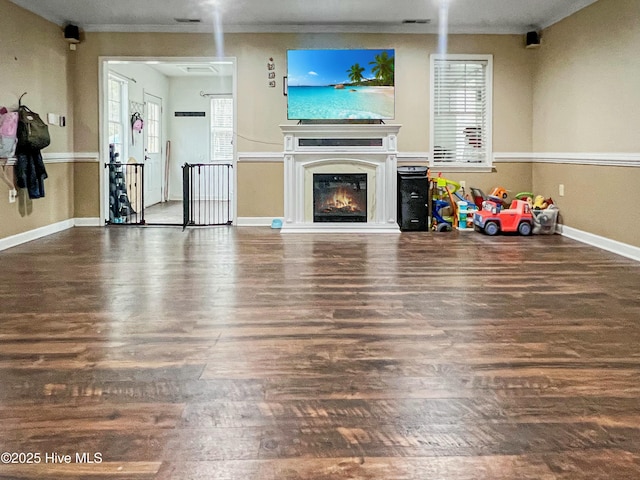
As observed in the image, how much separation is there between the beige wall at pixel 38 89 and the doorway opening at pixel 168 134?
3.58 feet

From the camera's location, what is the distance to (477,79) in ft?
26.7

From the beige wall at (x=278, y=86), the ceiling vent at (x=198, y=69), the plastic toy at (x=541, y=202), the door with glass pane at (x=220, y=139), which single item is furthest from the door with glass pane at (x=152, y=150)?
the plastic toy at (x=541, y=202)

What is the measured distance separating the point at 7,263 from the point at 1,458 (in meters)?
3.80

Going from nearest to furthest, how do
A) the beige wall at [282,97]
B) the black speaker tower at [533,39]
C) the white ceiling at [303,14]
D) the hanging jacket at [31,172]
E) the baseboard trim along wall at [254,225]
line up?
1. the baseboard trim along wall at [254,225]
2. the hanging jacket at [31,172]
3. the white ceiling at [303,14]
4. the beige wall at [282,97]
5. the black speaker tower at [533,39]

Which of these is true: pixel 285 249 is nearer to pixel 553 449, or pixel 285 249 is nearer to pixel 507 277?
pixel 507 277

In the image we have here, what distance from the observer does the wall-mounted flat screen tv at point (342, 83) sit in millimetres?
7805

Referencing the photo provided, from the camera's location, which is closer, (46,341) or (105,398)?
(105,398)

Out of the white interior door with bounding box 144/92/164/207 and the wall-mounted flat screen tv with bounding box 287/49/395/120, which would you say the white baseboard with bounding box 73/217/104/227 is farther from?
the white interior door with bounding box 144/92/164/207

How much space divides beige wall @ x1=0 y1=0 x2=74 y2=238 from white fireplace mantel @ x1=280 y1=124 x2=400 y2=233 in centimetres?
258

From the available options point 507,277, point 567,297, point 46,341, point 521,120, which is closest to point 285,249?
point 507,277

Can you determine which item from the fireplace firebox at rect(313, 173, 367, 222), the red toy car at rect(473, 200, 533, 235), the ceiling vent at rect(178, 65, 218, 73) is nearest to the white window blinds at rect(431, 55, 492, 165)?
the red toy car at rect(473, 200, 533, 235)

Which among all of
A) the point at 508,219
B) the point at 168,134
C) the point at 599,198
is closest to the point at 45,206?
the point at 508,219

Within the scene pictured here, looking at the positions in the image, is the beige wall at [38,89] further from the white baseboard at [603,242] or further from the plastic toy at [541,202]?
the white baseboard at [603,242]

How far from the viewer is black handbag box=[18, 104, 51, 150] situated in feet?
20.5
